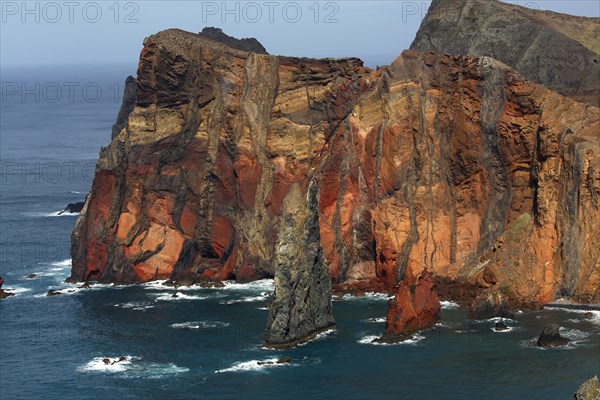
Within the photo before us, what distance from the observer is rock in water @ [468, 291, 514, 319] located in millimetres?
141875

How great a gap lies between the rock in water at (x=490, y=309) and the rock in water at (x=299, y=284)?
1634 cm

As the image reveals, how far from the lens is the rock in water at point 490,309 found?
142 m

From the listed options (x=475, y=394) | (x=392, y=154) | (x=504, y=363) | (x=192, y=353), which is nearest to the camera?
(x=475, y=394)

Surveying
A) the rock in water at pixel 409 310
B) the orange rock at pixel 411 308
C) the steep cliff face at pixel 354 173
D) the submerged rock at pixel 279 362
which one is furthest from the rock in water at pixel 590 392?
the steep cliff face at pixel 354 173

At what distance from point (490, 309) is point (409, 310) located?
11.1 m

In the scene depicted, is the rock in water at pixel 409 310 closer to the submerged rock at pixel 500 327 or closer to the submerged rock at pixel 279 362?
the submerged rock at pixel 500 327

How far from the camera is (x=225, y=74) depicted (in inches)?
6698

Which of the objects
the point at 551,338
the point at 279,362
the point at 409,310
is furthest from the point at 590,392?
the point at 409,310

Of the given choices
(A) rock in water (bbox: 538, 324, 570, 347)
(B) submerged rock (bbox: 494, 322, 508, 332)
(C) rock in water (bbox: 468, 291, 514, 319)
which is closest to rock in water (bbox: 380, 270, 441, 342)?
(C) rock in water (bbox: 468, 291, 514, 319)

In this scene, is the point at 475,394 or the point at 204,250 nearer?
the point at 475,394

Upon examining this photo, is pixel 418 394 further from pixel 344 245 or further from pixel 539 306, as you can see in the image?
pixel 344 245

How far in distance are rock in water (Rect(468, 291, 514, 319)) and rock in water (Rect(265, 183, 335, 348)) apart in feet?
53.6

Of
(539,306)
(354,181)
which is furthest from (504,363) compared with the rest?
(354,181)

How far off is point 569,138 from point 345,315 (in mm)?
34151
